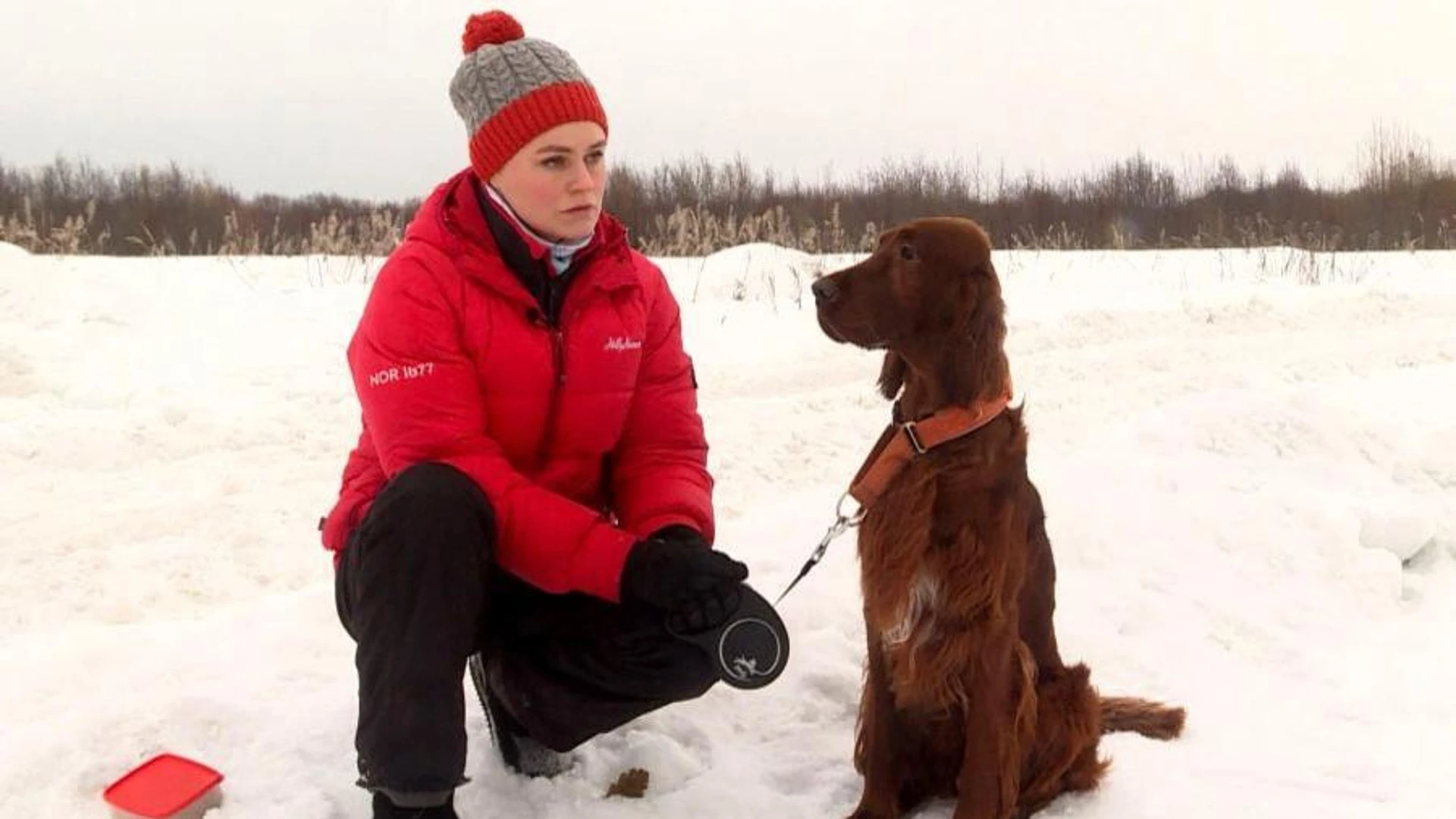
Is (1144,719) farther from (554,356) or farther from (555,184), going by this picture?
(555,184)

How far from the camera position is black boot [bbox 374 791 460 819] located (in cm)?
196

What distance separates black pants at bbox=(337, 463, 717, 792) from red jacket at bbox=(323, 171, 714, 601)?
3.8 inches

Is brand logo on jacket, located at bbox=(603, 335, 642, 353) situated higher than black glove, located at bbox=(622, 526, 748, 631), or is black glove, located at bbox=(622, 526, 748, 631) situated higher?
brand logo on jacket, located at bbox=(603, 335, 642, 353)

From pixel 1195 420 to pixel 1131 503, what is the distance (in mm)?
840

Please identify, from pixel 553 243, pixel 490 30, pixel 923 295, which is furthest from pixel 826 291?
pixel 490 30

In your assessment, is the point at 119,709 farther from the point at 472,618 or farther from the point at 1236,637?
the point at 1236,637

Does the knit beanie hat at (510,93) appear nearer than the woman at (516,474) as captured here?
No

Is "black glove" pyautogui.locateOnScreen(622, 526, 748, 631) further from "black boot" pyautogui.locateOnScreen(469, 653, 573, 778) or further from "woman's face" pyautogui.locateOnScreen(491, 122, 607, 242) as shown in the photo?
"woman's face" pyautogui.locateOnScreen(491, 122, 607, 242)

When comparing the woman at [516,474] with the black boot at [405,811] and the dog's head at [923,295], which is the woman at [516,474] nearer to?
the black boot at [405,811]

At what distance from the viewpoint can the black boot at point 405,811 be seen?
1.96 metres

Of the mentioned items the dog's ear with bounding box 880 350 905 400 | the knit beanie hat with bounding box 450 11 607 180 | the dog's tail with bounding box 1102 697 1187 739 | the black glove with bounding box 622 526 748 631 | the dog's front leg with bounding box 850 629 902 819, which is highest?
the knit beanie hat with bounding box 450 11 607 180

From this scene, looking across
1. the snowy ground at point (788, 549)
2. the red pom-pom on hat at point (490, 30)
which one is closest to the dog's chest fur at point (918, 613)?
the snowy ground at point (788, 549)

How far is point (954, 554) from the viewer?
2.20 metres

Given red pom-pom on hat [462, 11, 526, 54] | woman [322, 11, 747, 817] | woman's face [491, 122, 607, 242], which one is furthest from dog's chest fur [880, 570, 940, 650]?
red pom-pom on hat [462, 11, 526, 54]
